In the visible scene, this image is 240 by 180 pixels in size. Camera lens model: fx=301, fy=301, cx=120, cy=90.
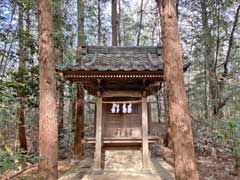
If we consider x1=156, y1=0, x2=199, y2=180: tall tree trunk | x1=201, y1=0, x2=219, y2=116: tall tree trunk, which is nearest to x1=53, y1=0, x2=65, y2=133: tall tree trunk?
x1=156, y1=0, x2=199, y2=180: tall tree trunk

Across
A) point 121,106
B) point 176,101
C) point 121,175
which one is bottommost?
point 121,175

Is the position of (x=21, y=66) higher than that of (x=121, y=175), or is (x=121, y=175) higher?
(x=21, y=66)

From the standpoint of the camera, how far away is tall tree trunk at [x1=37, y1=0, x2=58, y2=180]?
541cm

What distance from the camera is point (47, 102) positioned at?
5.57m

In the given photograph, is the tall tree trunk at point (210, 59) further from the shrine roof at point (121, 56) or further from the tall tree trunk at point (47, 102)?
the tall tree trunk at point (47, 102)

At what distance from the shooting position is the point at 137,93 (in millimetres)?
7676

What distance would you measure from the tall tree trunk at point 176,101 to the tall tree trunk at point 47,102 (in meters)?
2.31

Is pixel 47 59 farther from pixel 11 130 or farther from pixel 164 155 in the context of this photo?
pixel 11 130

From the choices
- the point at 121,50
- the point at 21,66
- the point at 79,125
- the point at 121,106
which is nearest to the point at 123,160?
the point at 121,106

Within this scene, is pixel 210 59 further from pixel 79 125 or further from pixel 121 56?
pixel 79 125

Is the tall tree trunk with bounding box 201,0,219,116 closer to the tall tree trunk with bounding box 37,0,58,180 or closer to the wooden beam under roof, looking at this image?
the wooden beam under roof

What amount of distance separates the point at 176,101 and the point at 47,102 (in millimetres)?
2483

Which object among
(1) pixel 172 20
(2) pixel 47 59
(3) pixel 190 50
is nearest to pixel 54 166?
(2) pixel 47 59

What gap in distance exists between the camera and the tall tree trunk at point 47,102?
5.41 m
